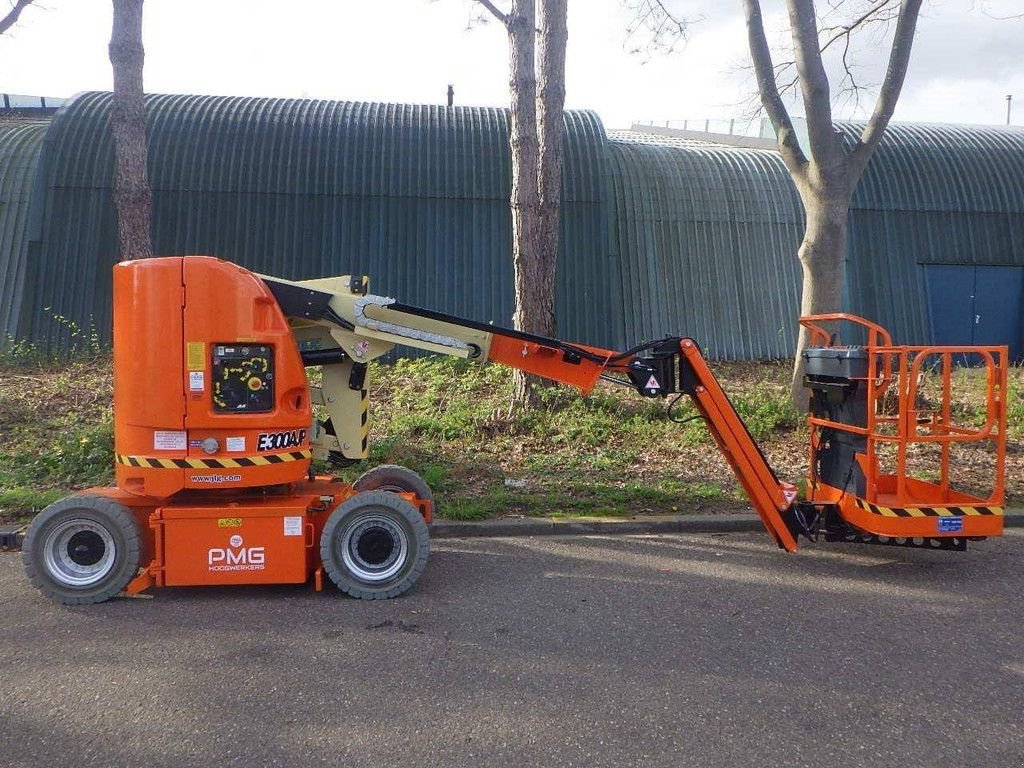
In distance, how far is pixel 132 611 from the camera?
5465 mm

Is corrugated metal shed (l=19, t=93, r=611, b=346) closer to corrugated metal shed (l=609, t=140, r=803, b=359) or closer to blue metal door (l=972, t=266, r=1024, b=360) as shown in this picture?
corrugated metal shed (l=609, t=140, r=803, b=359)

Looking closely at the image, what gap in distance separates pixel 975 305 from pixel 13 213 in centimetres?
1656

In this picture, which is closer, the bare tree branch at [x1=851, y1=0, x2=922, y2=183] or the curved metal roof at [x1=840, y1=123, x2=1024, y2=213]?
the bare tree branch at [x1=851, y1=0, x2=922, y2=183]

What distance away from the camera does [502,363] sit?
6172mm

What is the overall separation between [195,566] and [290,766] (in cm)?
232

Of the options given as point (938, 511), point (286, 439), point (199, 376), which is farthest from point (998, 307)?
point (199, 376)

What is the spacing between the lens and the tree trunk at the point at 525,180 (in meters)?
10.1

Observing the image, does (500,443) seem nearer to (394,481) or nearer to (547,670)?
(394,481)

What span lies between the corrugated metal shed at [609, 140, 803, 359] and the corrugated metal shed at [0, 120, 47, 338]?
9.50 meters

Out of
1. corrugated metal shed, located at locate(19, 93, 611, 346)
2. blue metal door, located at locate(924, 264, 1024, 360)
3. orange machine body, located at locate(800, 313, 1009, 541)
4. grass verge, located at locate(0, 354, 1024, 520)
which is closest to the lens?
orange machine body, located at locate(800, 313, 1009, 541)

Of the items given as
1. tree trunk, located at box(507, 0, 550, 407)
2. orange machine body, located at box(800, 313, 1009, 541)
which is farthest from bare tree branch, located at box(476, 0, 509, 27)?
orange machine body, located at box(800, 313, 1009, 541)

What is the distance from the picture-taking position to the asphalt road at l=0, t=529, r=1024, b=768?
12.5 ft

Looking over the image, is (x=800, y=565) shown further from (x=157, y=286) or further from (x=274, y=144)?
(x=274, y=144)

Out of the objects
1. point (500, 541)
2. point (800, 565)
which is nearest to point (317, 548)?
point (500, 541)
